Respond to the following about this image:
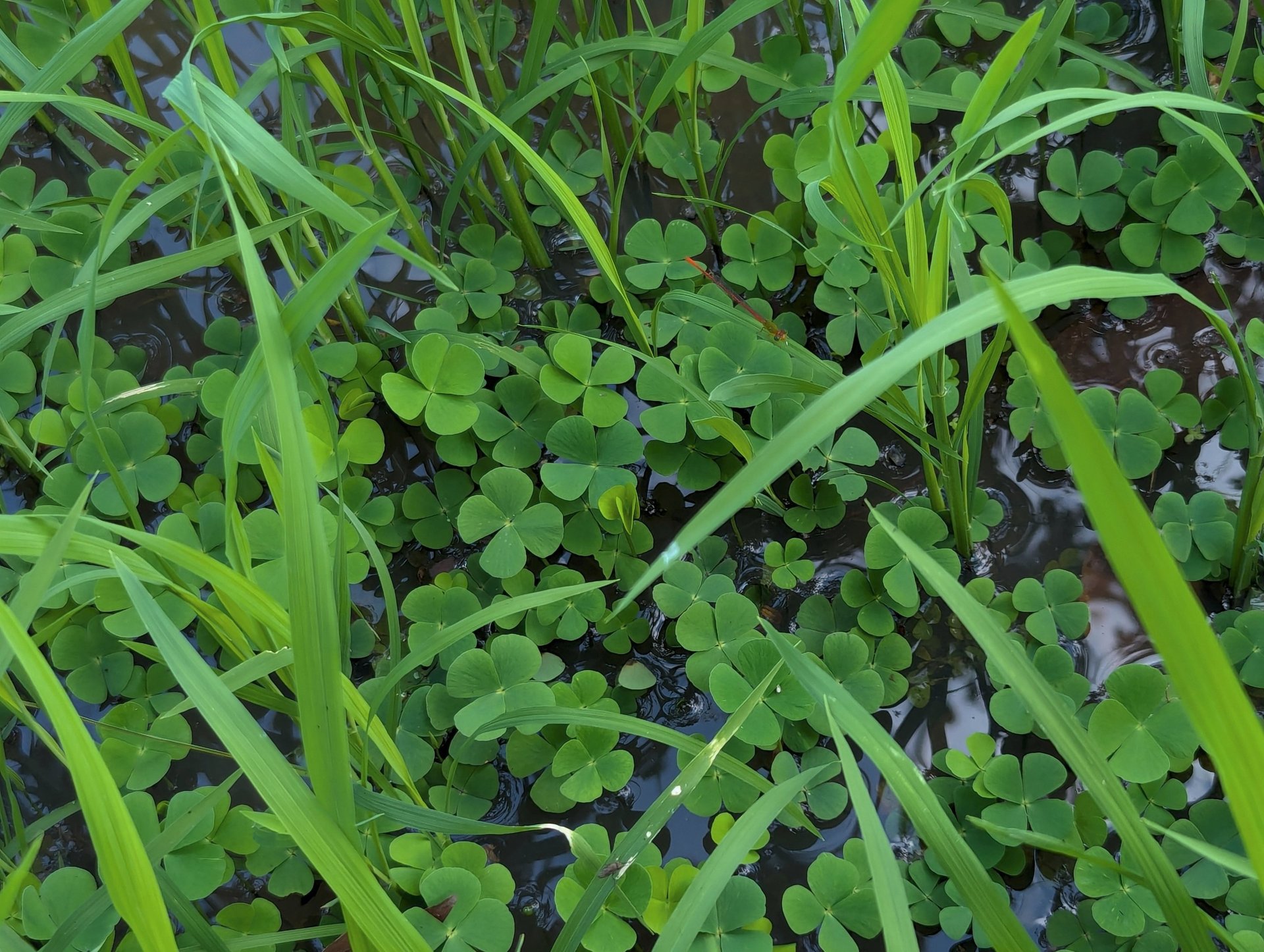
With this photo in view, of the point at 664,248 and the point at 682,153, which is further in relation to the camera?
the point at 682,153

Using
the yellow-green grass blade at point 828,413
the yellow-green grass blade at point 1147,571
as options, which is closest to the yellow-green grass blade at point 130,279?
the yellow-green grass blade at point 828,413

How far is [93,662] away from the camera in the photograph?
1.62 m

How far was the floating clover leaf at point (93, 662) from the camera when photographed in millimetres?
1596

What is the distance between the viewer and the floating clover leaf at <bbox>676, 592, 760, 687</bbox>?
1.50 m

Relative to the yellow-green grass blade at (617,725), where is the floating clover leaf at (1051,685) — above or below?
above

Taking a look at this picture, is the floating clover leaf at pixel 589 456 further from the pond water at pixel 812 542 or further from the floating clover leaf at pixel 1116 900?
the floating clover leaf at pixel 1116 900

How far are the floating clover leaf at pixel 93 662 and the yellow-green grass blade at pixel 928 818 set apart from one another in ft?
4.09

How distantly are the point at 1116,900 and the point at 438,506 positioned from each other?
1256 mm

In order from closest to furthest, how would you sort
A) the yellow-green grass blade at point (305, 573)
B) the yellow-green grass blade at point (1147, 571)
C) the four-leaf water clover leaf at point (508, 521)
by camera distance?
the yellow-green grass blade at point (1147, 571) → the yellow-green grass blade at point (305, 573) → the four-leaf water clover leaf at point (508, 521)

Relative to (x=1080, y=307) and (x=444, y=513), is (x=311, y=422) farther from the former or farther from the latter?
(x=1080, y=307)

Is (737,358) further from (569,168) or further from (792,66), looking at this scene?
(792,66)

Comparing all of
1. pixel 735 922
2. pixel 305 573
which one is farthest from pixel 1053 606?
pixel 305 573

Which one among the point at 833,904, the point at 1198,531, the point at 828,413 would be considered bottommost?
the point at 833,904

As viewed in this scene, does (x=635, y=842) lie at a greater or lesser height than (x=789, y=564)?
lesser
